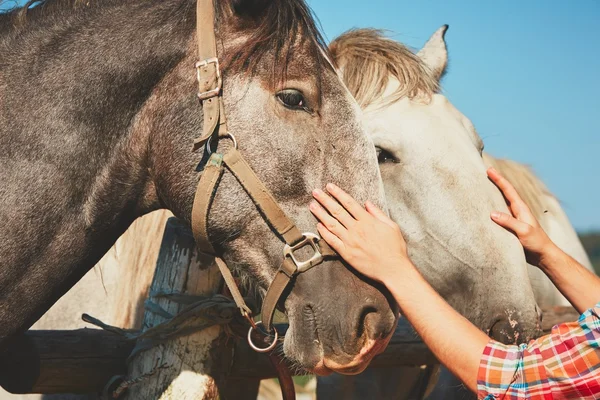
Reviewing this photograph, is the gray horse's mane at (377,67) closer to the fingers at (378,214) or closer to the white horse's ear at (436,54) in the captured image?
the white horse's ear at (436,54)

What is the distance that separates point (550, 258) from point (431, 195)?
0.66 metres

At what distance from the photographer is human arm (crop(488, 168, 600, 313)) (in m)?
2.09

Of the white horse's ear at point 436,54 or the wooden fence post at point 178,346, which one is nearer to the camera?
the wooden fence post at point 178,346

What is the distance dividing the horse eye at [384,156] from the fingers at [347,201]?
0.94 m

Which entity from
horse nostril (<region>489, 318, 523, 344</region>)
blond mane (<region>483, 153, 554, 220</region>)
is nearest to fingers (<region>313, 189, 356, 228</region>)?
horse nostril (<region>489, 318, 523, 344</region>)

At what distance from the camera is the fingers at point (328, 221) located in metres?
1.90

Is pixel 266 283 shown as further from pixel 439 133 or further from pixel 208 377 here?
pixel 439 133

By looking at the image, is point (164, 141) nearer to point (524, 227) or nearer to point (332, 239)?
point (332, 239)

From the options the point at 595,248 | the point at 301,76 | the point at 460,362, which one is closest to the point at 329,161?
the point at 301,76

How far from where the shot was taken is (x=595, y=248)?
31.4m

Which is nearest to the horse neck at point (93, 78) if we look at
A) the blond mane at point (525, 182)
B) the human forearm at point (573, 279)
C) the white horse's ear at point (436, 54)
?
the human forearm at point (573, 279)

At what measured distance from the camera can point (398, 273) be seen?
5.87 feet

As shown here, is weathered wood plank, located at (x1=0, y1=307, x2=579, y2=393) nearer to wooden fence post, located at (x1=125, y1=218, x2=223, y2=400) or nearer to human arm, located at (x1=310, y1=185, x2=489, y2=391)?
wooden fence post, located at (x1=125, y1=218, x2=223, y2=400)

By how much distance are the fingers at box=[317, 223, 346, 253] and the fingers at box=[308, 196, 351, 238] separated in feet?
0.04
